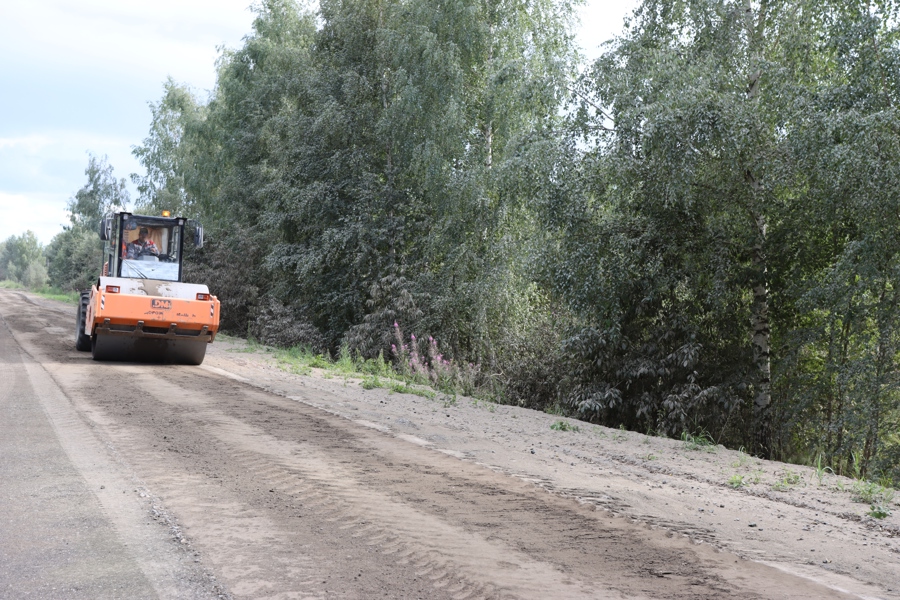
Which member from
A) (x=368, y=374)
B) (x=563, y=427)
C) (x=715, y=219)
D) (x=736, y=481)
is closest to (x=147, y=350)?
(x=368, y=374)

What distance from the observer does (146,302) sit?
1510 centimetres

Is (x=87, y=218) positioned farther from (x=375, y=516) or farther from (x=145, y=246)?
(x=375, y=516)

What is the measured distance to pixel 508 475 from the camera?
7352 millimetres

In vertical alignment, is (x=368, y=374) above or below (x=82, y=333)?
below

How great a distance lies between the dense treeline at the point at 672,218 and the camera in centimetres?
1195

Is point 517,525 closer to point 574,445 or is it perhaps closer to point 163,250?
point 574,445

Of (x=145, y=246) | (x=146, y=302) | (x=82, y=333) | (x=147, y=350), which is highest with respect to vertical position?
(x=145, y=246)

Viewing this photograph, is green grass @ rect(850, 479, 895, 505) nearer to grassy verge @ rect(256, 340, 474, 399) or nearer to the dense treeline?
the dense treeline

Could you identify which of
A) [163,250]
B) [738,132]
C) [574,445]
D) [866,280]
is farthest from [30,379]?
[866,280]

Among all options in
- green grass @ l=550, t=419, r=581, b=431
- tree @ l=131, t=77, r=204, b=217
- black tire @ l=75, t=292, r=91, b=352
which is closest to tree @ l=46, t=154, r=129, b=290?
tree @ l=131, t=77, r=204, b=217

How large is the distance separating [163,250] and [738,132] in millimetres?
11959

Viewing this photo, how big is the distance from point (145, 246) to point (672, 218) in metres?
11.0

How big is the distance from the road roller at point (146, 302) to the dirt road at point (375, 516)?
472cm

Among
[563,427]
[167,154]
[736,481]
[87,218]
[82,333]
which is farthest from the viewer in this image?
[87,218]
